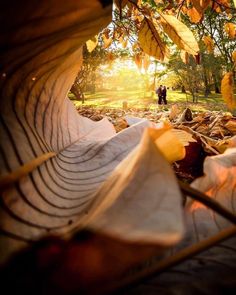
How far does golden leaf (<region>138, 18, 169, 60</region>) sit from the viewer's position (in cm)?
76

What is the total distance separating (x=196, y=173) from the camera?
0.57 meters

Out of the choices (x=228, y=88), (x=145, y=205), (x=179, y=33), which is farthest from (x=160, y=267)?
(x=228, y=88)

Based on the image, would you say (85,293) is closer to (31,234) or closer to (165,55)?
(31,234)

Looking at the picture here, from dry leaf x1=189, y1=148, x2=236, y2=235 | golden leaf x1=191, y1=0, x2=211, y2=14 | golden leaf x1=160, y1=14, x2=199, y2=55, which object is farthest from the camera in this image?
golden leaf x1=191, y1=0, x2=211, y2=14

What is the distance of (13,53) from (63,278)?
18cm

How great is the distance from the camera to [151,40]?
781mm

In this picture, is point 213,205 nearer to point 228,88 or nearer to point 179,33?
point 179,33

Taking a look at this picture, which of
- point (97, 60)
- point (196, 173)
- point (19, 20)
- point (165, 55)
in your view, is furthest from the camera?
point (97, 60)

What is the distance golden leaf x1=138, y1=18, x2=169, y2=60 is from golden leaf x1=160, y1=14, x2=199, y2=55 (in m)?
0.03

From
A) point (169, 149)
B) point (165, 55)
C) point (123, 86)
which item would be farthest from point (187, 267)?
point (123, 86)

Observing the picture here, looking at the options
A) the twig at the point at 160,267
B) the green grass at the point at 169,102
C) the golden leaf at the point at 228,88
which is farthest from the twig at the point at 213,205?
the green grass at the point at 169,102

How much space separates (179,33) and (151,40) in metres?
0.07

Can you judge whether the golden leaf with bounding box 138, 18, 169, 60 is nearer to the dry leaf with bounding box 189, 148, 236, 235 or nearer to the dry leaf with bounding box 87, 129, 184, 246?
the dry leaf with bounding box 189, 148, 236, 235

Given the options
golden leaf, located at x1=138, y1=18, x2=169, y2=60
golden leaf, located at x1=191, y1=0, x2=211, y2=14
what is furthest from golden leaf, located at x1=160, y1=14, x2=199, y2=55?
golden leaf, located at x1=191, y1=0, x2=211, y2=14
